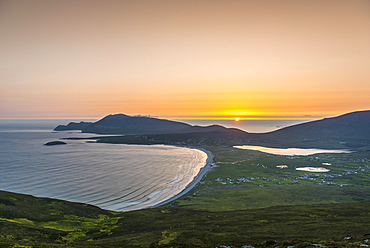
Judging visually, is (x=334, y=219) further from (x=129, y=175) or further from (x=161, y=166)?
(x=161, y=166)

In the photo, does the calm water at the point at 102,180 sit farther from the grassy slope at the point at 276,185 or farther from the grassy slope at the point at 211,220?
the grassy slope at the point at 211,220

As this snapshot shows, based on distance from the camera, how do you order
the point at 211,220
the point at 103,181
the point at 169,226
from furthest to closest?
Answer: 1. the point at 103,181
2. the point at 211,220
3. the point at 169,226

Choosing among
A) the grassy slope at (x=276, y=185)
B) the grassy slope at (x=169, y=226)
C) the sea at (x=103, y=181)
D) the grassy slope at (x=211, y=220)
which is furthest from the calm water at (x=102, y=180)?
the grassy slope at (x=169, y=226)

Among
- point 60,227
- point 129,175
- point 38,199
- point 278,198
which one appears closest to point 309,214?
point 278,198

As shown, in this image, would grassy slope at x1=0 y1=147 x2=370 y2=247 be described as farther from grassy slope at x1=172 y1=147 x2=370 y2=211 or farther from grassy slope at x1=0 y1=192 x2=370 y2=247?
grassy slope at x1=172 y1=147 x2=370 y2=211

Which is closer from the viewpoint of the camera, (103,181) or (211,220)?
(211,220)

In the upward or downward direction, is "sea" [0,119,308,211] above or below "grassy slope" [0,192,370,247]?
below

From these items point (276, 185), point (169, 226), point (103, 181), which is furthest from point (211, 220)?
point (103, 181)

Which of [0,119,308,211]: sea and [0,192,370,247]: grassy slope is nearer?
[0,192,370,247]: grassy slope

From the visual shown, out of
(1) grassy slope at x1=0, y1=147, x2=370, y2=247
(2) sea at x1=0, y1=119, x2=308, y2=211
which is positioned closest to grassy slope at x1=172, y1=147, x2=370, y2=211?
(1) grassy slope at x1=0, y1=147, x2=370, y2=247

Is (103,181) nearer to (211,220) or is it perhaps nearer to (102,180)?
(102,180)
